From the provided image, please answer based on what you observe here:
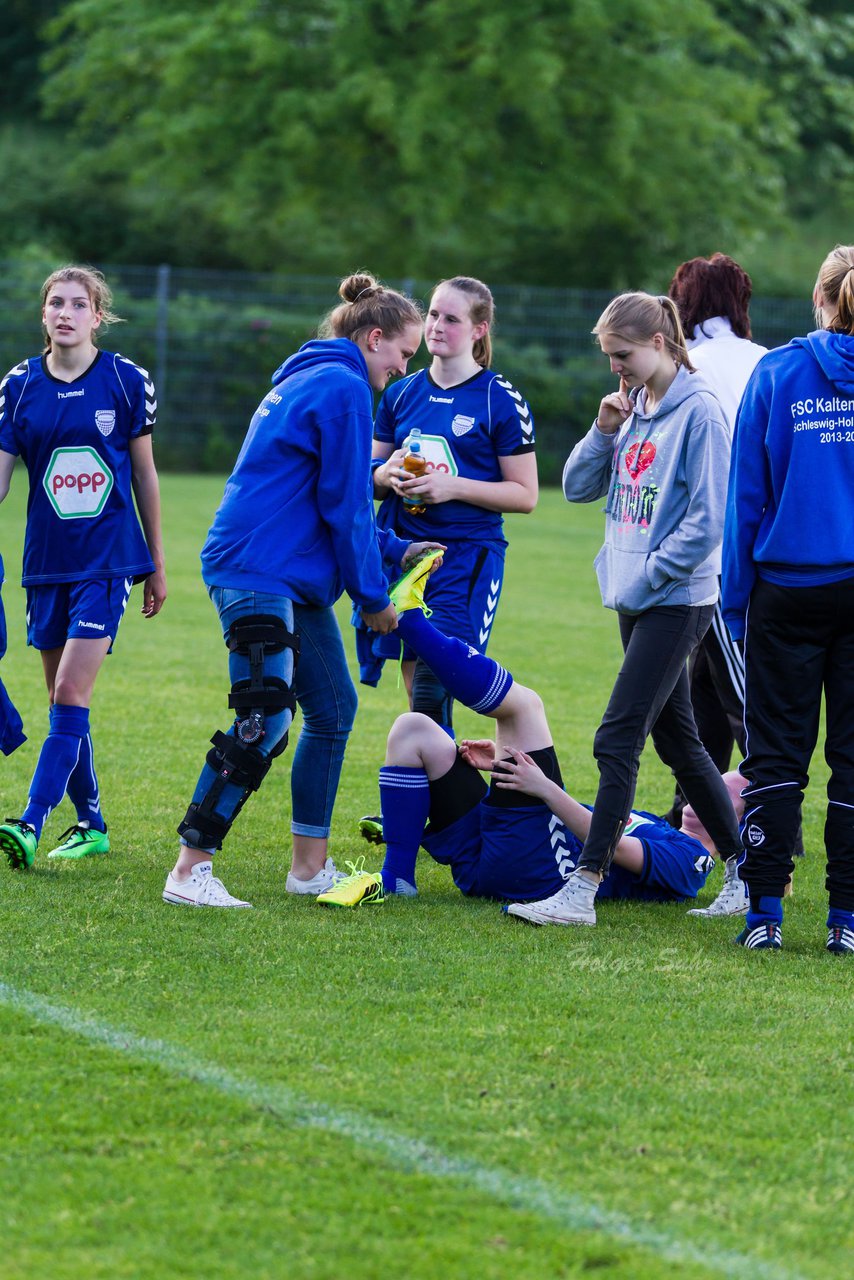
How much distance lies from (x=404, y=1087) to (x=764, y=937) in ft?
5.75

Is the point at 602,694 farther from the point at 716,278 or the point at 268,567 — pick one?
the point at 268,567

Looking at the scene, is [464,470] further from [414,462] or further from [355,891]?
[355,891]

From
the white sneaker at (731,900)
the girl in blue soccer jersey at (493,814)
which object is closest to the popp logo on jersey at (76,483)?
the girl in blue soccer jersey at (493,814)

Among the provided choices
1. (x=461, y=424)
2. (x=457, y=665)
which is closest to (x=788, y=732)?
(x=457, y=665)

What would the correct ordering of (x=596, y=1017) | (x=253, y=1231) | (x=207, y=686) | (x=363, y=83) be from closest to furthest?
1. (x=253, y=1231)
2. (x=596, y=1017)
3. (x=207, y=686)
4. (x=363, y=83)

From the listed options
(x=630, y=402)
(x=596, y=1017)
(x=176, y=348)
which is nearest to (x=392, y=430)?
(x=630, y=402)

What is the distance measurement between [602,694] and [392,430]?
3.79m

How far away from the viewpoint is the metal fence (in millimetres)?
25562

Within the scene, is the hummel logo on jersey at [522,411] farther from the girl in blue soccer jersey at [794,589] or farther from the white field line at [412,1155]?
the white field line at [412,1155]

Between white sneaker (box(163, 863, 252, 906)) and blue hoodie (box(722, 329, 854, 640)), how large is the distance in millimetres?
1811

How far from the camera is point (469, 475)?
609 cm

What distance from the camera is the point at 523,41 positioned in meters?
30.4

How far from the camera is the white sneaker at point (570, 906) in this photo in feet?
17.1

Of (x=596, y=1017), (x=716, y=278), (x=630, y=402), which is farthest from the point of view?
(x=716, y=278)
